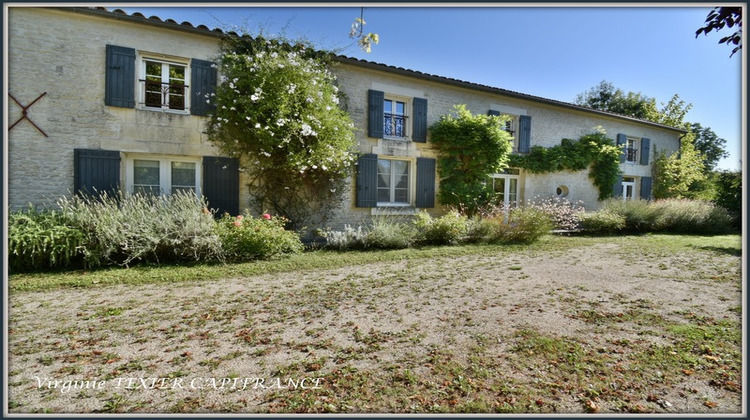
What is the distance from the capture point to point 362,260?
6707 millimetres

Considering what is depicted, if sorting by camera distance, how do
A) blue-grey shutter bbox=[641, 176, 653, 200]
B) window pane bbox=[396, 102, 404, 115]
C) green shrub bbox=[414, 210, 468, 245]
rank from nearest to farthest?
green shrub bbox=[414, 210, 468, 245] < window pane bbox=[396, 102, 404, 115] < blue-grey shutter bbox=[641, 176, 653, 200]

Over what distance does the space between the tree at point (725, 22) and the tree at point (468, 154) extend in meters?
7.00

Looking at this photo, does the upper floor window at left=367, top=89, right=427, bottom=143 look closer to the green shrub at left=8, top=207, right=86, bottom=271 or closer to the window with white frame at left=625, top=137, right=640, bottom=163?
the green shrub at left=8, top=207, right=86, bottom=271

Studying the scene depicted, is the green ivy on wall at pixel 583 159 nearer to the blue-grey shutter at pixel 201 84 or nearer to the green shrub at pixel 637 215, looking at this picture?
the green shrub at pixel 637 215

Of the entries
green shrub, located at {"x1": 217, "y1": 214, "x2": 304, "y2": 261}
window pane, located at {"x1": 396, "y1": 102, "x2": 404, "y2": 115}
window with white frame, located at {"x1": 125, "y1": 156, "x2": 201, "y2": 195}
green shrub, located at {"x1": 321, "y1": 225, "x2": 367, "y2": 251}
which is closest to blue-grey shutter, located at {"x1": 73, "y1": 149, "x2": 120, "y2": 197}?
window with white frame, located at {"x1": 125, "y1": 156, "x2": 201, "y2": 195}

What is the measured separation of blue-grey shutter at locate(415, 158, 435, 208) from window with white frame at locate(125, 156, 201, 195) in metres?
6.10

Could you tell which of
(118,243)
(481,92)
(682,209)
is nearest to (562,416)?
Result: (118,243)

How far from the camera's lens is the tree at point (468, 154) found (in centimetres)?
1095

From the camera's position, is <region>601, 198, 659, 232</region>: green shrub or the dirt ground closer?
the dirt ground

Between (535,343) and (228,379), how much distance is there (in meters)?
2.39

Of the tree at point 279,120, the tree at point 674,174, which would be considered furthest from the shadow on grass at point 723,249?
the tree at point 674,174

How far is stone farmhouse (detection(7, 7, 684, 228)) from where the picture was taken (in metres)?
7.05

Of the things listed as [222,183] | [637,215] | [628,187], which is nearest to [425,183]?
[222,183]

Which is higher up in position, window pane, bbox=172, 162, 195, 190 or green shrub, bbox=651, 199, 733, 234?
window pane, bbox=172, 162, 195, 190
